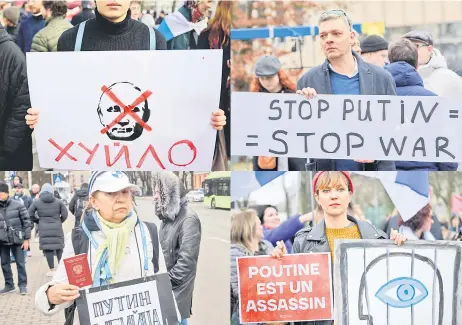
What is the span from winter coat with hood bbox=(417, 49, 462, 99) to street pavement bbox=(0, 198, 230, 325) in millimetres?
1579

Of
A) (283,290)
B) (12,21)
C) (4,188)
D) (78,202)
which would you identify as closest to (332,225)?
→ (283,290)

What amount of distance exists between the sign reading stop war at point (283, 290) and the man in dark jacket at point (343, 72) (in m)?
0.73

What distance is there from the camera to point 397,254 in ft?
14.9

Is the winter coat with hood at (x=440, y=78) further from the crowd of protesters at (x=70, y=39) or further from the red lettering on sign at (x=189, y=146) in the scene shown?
the red lettering on sign at (x=189, y=146)

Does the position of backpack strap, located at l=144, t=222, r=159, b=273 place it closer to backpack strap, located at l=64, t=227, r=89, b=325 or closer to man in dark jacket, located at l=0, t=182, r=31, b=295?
Result: backpack strap, located at l=64, t=227, r=89, b=325

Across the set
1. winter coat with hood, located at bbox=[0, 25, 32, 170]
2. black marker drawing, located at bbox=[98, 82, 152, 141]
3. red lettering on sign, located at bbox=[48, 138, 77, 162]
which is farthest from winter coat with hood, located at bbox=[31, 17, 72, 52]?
red lettering on sign, located at bbox=[48, 138, 77, 162]

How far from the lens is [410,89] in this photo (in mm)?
4645

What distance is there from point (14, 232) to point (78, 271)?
624 millimetres

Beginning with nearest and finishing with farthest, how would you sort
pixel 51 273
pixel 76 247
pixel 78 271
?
pixel 78 271, pixel 76 247, pixel 51 273

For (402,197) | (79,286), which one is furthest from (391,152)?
(79,286)

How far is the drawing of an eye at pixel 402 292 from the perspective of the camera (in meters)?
4.54

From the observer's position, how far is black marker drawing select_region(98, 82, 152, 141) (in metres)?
4.63

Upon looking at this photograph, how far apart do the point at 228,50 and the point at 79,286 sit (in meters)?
1.77

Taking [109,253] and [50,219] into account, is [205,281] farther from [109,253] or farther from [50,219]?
[50,219]
